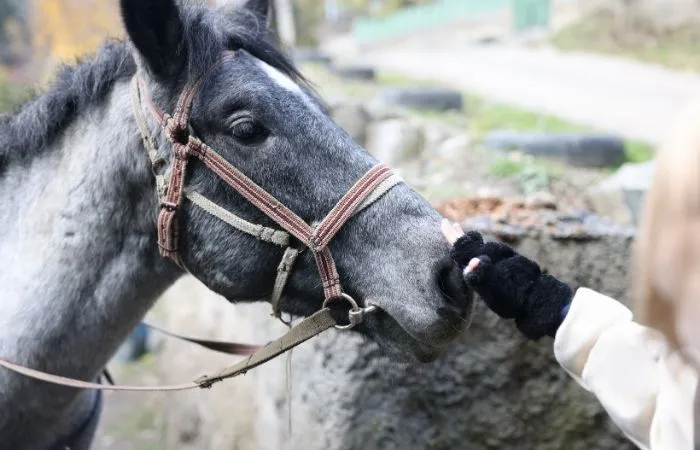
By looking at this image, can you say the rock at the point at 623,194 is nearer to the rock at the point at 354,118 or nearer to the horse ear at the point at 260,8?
the rock at the point at 354,118

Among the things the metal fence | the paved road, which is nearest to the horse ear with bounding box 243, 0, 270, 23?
the paved road

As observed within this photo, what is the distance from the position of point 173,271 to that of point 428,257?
2.66 feet

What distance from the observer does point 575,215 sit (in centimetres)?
338

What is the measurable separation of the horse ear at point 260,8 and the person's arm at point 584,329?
1.13m

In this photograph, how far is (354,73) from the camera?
481 inches

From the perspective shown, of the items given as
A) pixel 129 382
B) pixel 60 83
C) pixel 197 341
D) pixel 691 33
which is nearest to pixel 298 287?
pixel 197 341

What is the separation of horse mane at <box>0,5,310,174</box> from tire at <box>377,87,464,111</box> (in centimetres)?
647

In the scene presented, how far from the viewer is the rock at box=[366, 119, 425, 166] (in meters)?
6.60

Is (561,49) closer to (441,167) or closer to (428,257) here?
(441,167)

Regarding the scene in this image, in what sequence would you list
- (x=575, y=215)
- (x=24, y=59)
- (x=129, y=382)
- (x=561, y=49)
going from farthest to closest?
(x=24, y=59) → (x=561, y=49) → (x=129, y=382) → (x=575, y=215)

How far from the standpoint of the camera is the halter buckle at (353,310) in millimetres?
1886

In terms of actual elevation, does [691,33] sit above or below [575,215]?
below

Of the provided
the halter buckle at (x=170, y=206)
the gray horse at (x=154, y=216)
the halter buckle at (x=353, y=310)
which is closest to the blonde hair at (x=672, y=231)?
the gray horse at (x=154, y=216)

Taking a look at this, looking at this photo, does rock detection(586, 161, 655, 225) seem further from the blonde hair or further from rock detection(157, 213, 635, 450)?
the blonde hair
